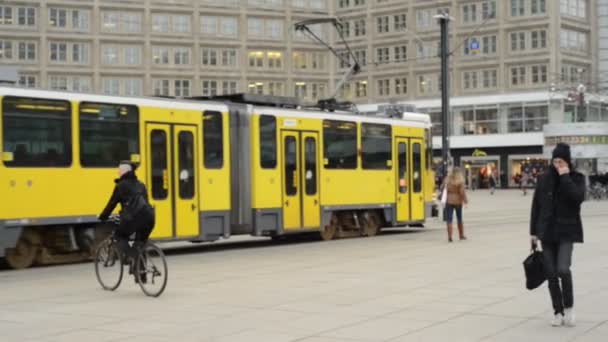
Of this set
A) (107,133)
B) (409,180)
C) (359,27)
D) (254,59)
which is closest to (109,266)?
(107,133)

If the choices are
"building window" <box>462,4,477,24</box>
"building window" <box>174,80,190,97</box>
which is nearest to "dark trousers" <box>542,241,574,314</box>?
"building window" <box>462,4,477,24</box>

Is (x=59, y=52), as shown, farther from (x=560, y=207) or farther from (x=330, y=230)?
(x=560, y=207)

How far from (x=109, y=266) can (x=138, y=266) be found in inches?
32.2

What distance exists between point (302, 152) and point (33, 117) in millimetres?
7187

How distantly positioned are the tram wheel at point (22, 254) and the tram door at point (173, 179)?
2.41 meters

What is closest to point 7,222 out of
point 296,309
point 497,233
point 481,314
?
point 296,309

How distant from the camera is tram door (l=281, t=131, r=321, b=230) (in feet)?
71.2

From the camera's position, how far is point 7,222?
52.9 feet

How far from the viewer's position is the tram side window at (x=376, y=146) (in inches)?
955

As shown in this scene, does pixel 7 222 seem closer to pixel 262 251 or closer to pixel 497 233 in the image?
pixel 262 251

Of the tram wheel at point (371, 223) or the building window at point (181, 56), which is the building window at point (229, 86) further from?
the tram wheel at point (371, 223)

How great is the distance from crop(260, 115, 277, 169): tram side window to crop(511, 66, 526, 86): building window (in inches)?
2531

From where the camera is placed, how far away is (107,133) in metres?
17.9

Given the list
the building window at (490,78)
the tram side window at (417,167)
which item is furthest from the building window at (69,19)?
the tram side window at (417,167)
